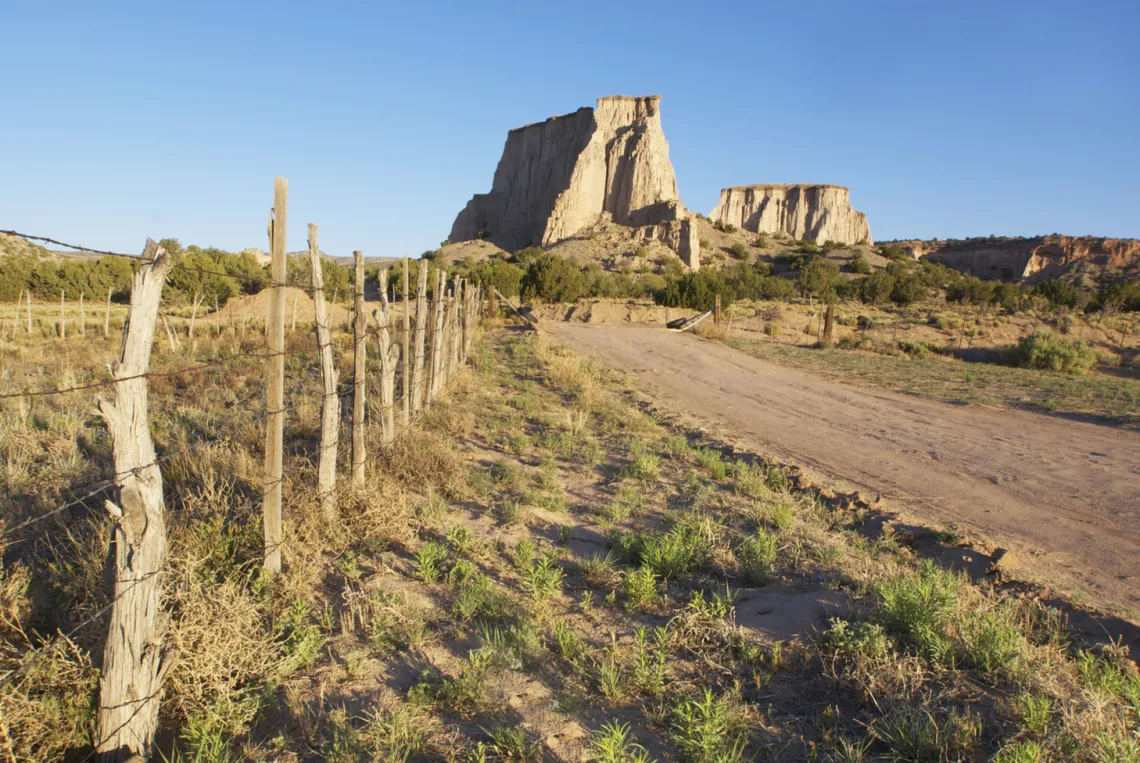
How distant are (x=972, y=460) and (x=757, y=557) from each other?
4.82 metres

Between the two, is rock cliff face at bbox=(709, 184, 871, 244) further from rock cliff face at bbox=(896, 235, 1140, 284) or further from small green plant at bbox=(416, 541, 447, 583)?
small green plant at bbox=(416, 541, 447, 583)

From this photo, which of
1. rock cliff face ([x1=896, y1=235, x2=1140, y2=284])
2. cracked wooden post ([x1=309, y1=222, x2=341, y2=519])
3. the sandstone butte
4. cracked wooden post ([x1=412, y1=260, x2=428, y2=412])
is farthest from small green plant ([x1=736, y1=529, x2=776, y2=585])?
rock cliff face ([x1=896, y1=235, x2=1140, y2=284])

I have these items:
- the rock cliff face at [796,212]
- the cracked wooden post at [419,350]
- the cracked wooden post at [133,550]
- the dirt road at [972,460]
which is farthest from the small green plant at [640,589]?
the rock cliff face at [796,212]

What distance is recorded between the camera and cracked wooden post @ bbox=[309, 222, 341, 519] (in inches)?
197

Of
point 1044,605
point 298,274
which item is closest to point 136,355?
point 1044,605

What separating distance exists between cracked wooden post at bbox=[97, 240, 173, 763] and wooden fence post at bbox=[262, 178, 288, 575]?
4.23 ft

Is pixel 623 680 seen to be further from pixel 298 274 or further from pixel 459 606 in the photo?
pixel 298 274

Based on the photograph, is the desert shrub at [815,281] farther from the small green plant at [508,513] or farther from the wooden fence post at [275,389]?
the wooden fence post at [275,389]

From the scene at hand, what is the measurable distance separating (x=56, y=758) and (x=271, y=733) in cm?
89

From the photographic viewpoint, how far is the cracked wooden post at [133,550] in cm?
291

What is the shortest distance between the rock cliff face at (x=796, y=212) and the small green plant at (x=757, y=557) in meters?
100

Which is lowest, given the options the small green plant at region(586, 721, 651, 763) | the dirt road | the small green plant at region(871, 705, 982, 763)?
the small green plant at region(586, 721, 651, 763)

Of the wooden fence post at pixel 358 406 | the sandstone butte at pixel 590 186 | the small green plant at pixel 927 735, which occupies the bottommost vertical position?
the small green plant at pixel 927 735

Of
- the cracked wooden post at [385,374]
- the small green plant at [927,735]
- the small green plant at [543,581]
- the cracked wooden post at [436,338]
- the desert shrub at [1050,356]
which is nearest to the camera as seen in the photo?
the small green plant at [927,735]
